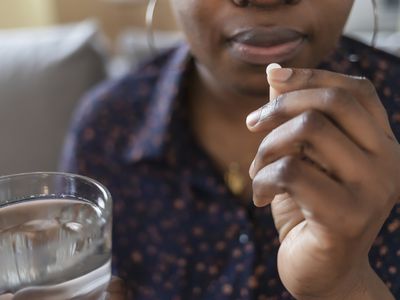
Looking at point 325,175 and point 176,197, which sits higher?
point 325,175

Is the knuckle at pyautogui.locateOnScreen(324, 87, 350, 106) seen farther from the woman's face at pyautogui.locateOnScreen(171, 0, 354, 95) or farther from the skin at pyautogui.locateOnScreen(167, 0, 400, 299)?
the woman's face at pyautogui.locateOnScreen(171, 0, 354, 95)

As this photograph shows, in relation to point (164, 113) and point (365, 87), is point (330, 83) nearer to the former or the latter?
point (365, 87)

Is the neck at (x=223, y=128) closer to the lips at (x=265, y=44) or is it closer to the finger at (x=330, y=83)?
the lips at (x=265, y=44)

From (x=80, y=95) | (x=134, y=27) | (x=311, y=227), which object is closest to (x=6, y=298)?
(x=311, y=227)

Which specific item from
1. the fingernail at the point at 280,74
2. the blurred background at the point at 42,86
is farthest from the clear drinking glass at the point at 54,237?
the blurred background at the point at 42,86

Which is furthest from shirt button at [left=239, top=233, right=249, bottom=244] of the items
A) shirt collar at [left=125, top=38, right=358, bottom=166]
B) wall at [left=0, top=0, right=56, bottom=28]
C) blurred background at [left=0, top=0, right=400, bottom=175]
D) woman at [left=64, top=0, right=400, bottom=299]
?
wall at [left=0, top=0, right=56, bottom=28]

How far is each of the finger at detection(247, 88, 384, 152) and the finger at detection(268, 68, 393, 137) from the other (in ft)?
0.04

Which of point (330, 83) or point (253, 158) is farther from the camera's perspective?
point (253, 158)

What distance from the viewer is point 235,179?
88 centimetres

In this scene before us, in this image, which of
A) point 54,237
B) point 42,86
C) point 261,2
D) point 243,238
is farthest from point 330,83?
point 42,86

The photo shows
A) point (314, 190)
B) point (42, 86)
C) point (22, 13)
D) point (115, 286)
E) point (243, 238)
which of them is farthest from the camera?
point (22, 13)

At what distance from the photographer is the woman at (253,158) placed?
47 centimetres

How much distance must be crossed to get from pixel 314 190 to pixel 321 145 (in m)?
0.04

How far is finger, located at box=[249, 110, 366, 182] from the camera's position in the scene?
1.49 ft
